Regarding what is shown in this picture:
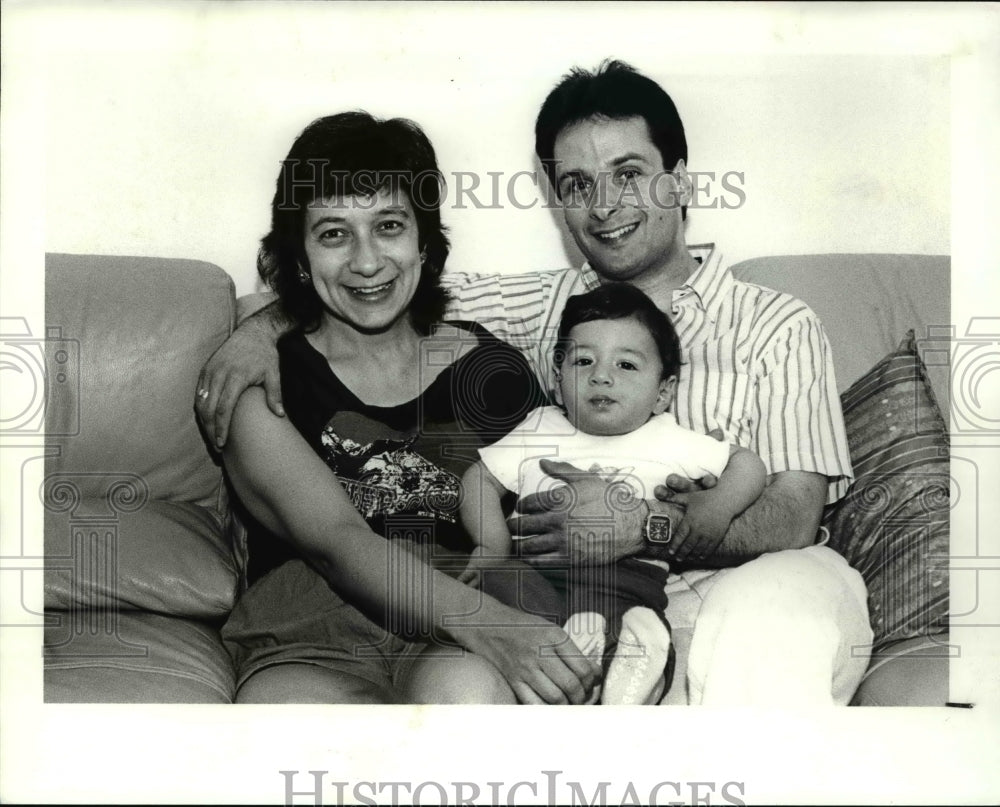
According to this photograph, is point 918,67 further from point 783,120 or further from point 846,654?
point 846,654

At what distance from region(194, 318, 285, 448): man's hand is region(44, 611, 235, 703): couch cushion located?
0.32 metres

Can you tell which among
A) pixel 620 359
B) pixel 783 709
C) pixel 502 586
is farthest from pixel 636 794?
pixel 620 359

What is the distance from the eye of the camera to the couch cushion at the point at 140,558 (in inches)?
68.4

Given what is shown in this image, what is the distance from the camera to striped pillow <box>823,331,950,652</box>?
1830mm

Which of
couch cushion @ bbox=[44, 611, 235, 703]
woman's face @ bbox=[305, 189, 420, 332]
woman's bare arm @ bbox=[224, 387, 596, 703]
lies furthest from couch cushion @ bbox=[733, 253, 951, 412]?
couch cushion @ bbox=[44, 611, 235, 703]

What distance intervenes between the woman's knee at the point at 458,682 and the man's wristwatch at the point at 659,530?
33 cm

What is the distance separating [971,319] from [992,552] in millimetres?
398

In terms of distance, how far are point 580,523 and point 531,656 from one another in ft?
0.74

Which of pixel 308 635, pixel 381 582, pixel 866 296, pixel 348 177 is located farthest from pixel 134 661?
pixel 866 296

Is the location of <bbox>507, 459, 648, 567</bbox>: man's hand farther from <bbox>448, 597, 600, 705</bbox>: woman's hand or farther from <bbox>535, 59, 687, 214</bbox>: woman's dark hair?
<bbox>535, 59, 687, 214</bbox>: woman's dark hair

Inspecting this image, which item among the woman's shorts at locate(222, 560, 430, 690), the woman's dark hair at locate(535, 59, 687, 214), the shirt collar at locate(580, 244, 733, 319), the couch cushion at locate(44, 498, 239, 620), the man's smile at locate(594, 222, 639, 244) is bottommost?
the woman's shorts at locate(222, 560, 430, 690)

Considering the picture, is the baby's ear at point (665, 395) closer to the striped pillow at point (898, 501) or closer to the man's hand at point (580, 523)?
the man's hand at point (580, 523)

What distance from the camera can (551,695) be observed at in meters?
1.75

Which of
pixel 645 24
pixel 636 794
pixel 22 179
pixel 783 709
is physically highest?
pixel 645 24
